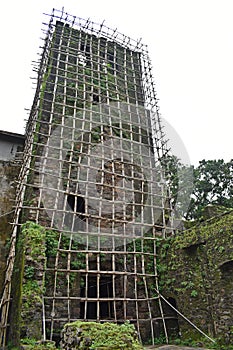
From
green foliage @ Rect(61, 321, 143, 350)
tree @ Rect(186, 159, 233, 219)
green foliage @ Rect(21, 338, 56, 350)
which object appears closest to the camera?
green foliage @ Rect(61, 321, 143, 350)

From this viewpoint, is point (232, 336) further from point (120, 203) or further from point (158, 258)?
point (120, 203)

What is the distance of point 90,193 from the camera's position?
32.3 feet

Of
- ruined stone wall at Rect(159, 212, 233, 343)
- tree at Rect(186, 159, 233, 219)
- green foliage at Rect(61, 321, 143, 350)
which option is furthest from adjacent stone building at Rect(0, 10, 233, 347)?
tree at Rect(186, 159, 233, 219)

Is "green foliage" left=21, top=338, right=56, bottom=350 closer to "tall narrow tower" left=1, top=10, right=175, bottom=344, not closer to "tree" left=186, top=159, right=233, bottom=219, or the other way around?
"tall narrow tower" left=1, top=10, right=175, bottom=344

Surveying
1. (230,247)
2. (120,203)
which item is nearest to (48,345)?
(230,247)

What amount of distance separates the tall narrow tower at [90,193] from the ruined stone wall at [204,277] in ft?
2.10

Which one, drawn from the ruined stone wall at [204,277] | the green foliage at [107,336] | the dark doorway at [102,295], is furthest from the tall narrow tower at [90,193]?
the green foliage at [107,336]

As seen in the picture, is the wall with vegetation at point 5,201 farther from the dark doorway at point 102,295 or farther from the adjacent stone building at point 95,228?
the dark doorway at point 102,295

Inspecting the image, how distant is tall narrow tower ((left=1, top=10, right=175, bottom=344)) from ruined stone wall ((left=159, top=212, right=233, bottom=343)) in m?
0.64

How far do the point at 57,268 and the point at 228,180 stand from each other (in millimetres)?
16310

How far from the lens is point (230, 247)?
7473 millimetres

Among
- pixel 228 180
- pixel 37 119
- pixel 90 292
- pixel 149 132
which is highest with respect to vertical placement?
pixel 228 180

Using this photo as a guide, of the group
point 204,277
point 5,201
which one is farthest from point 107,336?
point 5,201

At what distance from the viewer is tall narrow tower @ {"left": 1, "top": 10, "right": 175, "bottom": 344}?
8117mm
